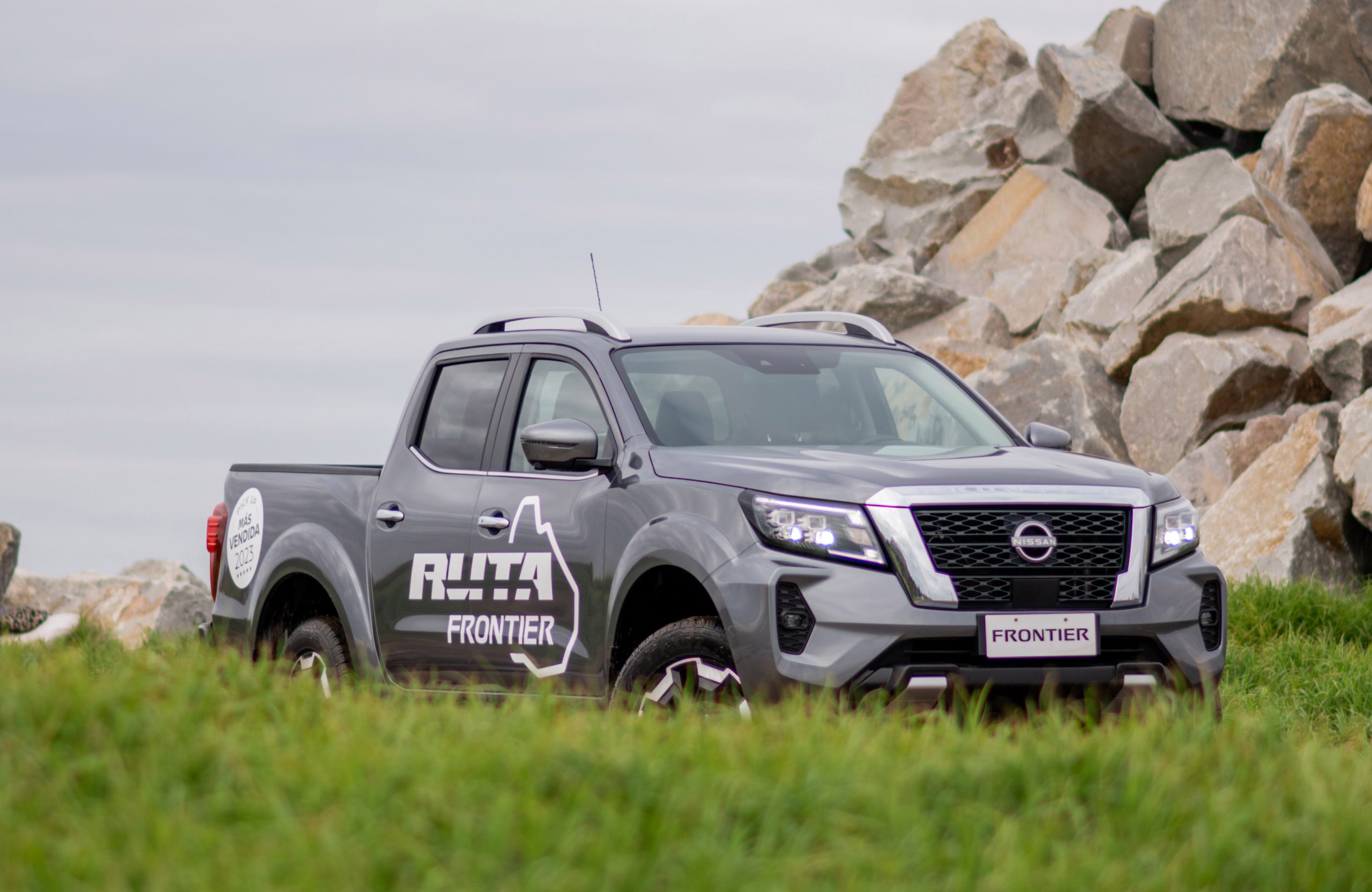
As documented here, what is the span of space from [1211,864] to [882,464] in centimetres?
222

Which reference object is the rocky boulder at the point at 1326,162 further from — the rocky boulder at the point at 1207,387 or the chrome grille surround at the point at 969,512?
the chrome grille surround at the point at 969,512

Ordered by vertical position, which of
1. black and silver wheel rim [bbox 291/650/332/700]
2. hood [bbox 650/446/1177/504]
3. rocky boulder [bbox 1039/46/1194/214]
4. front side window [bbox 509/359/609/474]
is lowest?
black and silver wheel rim [bbox 291/650/332/700]

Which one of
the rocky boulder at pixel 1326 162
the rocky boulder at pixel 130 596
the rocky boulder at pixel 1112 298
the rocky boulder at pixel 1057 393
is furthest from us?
the rocky boulder at pixel 130 596

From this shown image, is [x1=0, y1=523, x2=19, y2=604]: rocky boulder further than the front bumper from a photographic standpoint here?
Yes

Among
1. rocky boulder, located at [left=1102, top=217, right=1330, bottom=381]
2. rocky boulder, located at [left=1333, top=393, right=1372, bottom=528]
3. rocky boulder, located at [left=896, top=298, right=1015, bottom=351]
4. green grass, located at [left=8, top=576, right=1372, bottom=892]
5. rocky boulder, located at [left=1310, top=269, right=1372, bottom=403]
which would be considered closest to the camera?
green grass, located at [left=8, top=576, right=1372, bottom=892]

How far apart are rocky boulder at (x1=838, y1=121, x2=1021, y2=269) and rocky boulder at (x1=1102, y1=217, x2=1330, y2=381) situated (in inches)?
257

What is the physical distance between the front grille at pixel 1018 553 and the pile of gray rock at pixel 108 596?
15.1 m

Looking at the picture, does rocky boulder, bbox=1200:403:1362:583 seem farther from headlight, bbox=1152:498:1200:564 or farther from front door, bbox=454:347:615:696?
front door, bbox=454:347:615:696

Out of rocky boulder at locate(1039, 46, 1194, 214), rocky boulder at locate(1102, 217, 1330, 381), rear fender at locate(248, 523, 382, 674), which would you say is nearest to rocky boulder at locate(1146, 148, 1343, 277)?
rocky boulder at locate(1102, 217, 1330, 381)

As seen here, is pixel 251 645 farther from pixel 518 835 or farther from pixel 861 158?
pixel 861 158

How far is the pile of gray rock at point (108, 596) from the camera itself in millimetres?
20844

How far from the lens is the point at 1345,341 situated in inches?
512

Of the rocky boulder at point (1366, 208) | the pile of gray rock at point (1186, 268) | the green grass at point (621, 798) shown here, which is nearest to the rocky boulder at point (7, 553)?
the pile of gray rock at point (1186, 268)

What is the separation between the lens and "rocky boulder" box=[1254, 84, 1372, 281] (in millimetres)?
15680
